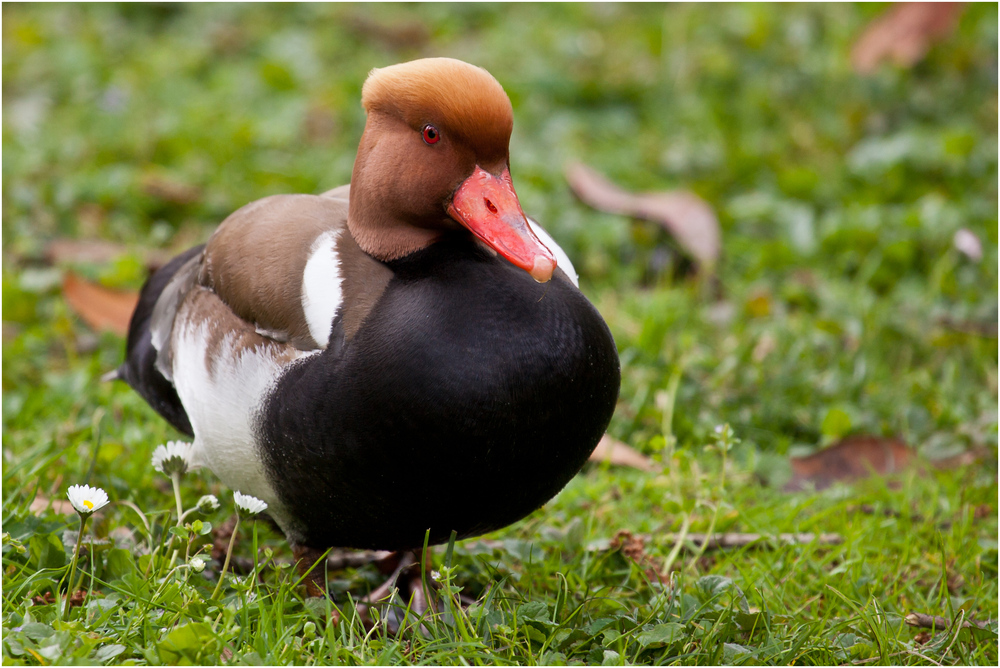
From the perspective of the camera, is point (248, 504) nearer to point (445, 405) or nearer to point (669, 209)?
point (445, 405)

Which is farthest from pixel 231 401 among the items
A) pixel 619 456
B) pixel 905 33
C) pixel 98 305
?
pixel 905 33

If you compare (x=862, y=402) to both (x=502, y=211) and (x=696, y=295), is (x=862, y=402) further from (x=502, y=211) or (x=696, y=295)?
(x=502, y=211)

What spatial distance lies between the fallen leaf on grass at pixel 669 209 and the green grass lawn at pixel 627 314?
0.10 metres

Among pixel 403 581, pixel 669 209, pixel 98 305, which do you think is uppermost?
pixel 669 209

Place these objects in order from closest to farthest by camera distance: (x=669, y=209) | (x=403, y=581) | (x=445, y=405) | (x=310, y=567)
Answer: (x=445, y=405)
(x=310, y=567)
(x=403, y=581)
(x=669, y=209)

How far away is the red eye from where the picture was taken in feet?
7.85

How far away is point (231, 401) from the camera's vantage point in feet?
8.40

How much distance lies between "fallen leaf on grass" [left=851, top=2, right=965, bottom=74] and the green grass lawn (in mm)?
111

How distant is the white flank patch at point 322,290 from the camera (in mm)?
2443

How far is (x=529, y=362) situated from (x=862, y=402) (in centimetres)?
188

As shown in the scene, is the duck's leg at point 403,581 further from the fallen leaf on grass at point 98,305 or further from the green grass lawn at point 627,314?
the fallen leaf on grass at point 98,305

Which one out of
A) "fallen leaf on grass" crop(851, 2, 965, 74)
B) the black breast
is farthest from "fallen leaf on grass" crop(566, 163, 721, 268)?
the black breast

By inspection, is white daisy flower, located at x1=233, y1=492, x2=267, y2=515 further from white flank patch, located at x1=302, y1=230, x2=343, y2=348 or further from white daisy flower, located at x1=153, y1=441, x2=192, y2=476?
white flank patch, located at x1=302, y1=230, x2=343, y2=348

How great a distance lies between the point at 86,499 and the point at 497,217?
1.10 meters
